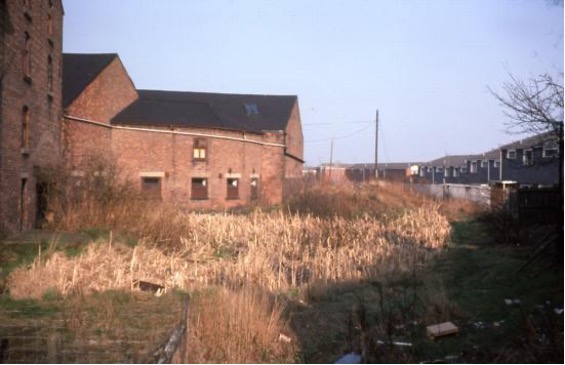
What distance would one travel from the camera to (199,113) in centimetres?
3322

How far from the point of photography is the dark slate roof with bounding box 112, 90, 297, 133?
3080 centimetres

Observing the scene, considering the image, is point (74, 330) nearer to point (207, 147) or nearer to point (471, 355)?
point (471, 355)

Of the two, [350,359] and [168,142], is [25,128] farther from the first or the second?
[350,359]

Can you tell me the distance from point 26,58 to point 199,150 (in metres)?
14.7

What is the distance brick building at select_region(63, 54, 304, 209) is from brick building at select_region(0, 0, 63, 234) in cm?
535

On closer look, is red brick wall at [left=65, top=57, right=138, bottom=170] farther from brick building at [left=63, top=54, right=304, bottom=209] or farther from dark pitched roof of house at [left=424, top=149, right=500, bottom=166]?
dark pitched roof of house at [left=424, top=149, right=500, bottom=166]

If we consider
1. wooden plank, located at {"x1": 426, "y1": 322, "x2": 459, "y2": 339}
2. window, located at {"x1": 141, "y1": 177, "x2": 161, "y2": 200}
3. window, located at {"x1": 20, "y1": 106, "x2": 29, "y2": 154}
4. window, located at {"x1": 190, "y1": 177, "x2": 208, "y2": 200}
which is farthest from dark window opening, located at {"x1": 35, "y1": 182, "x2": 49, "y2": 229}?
wooden plank, located at {"x1": 426, "y1": 322, "x2": 459, "y2": 339}

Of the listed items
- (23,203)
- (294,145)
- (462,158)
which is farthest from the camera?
(462,158)

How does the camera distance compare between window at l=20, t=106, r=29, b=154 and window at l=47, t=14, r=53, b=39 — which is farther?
window at l=47, t=14, r=53, b=39

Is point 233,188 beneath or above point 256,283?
above

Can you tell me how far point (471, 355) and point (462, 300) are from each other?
3242 millimetres

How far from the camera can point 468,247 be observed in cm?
1678

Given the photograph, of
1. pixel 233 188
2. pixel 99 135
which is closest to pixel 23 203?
pixel 99 135

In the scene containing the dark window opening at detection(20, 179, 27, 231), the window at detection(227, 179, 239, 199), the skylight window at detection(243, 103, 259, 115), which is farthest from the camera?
the skylight window at detection(243, 103, 259, 115)
